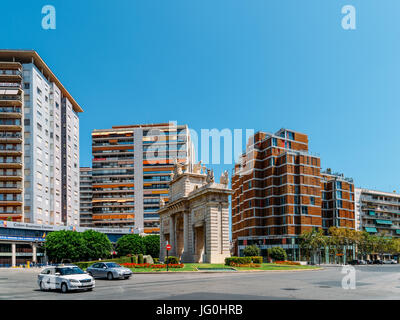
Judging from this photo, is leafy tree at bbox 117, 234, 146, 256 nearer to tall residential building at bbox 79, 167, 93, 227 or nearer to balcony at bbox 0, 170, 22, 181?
balcony at bbox 0, 170, 22, 181

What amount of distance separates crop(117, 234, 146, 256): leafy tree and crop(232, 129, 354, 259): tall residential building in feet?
79.8

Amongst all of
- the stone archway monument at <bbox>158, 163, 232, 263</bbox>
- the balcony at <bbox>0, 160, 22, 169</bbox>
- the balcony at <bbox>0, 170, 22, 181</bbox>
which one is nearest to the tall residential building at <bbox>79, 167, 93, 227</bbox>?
the balcony at <bbox>0, 170, 22, 181</bbox>

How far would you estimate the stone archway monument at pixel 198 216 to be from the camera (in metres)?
49.6

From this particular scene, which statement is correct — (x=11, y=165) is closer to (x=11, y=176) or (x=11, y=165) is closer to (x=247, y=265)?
(x=11, y=176)

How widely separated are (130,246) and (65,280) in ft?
236

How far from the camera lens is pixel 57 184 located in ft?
311

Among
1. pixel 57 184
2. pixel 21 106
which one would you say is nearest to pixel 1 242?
pixel 57 184

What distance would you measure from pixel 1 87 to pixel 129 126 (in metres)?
58.2

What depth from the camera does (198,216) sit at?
178 feet

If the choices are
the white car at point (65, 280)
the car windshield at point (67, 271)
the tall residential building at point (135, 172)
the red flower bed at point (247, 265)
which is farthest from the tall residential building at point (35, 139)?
the car windshield at point (67, 271)

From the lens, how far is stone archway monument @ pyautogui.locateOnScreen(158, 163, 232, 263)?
4956 centimetres

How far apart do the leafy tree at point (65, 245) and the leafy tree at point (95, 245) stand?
130cm

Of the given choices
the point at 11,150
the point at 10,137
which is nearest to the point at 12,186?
the point at 11,150
